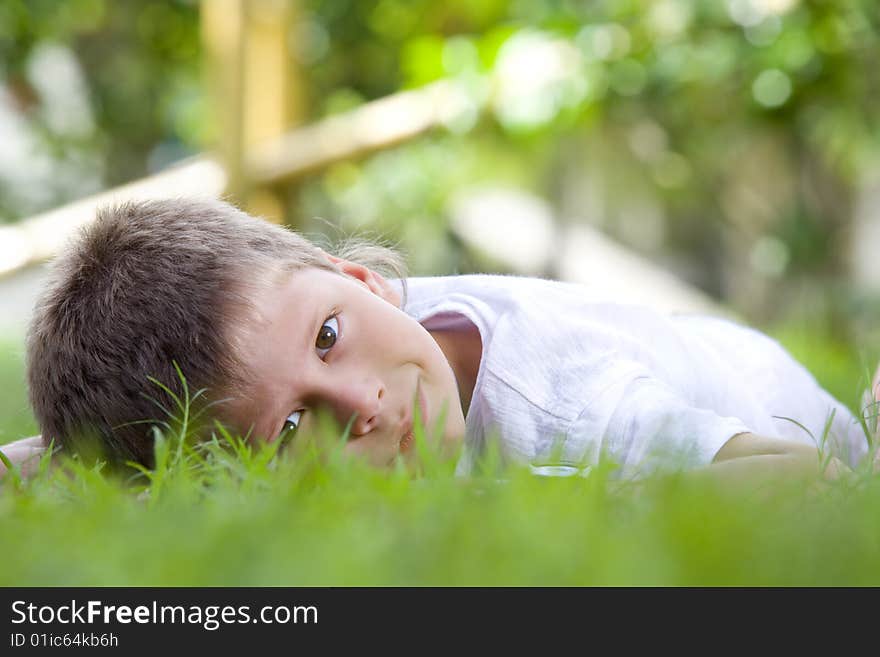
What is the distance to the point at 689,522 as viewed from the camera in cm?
78

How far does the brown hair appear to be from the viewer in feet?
4.55

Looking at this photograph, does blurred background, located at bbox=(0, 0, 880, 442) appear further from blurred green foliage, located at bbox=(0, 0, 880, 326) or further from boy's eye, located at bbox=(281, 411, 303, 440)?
boy's eye, located at bbox=(281, 411, 303, 440)

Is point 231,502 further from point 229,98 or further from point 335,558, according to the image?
point 229,98

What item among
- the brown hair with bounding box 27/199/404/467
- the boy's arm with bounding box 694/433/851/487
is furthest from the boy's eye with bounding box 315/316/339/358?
the boy's arm with bounding box 694/433/851/487

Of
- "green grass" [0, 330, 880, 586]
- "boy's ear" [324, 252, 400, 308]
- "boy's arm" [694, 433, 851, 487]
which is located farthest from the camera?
"boy's ear" [324, 252, 400, 308]

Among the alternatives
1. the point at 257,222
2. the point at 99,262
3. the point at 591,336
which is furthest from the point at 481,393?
the point at 99,262

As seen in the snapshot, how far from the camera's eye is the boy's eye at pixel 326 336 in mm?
1417

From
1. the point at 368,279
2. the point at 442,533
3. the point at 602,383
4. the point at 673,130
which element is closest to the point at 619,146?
the point at 673,130

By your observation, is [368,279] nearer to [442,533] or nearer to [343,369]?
[343,369]

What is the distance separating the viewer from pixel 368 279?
1.67 m

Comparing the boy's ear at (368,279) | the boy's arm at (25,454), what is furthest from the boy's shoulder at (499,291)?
the boy's arm at (25,454)

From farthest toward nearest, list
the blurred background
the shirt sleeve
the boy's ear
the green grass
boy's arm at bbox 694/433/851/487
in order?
the blurred background
the boy's ear
the shirt sleeve
boy's arm at bbox 694/433/851/487
the green grass

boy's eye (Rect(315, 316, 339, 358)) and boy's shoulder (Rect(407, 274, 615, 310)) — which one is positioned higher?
boy's eye (Rect(315, 316, 339, 358))

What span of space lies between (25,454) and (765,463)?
1.03m
